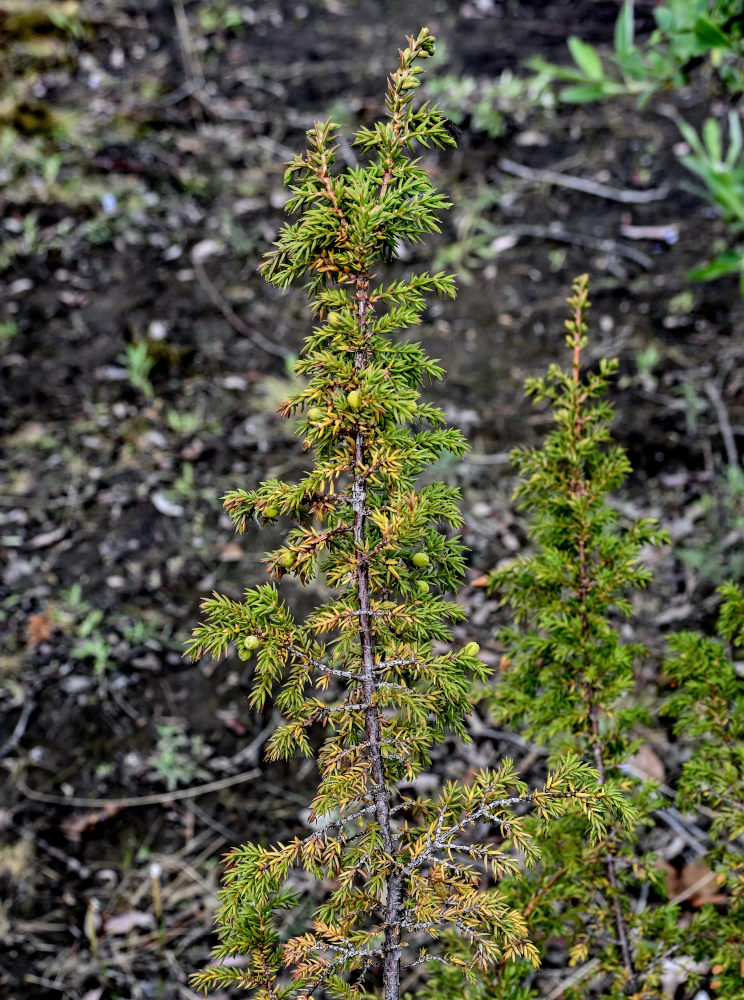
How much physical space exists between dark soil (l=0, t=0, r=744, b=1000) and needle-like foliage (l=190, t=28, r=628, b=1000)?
1.44 metres

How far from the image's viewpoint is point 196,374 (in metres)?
4.13

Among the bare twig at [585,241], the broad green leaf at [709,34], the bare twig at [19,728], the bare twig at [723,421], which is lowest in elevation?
the bare twig at [19,728]

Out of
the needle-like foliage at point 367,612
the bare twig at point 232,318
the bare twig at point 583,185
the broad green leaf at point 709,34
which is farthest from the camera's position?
the bare twig at point 583,185

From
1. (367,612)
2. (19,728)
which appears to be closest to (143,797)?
(19,728)

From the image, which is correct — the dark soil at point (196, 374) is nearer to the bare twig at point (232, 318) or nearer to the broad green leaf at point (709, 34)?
the bare twig at point (232, 318)

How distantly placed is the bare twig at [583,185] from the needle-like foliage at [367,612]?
150 inches

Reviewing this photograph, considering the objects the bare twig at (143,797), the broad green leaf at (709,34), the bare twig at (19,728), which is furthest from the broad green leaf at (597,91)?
the bare twig at (19,728)

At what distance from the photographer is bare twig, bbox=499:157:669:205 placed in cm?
463

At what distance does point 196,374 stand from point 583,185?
8.21 ft

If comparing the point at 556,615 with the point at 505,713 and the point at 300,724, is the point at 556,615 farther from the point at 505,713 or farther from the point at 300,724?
the point at 300,724

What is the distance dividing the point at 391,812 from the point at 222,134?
5.05 meters

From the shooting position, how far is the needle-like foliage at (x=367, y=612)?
1.18m

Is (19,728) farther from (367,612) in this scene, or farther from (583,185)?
(583,185)

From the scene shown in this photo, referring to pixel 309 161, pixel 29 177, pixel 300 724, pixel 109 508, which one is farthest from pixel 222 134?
pixel 300 724
